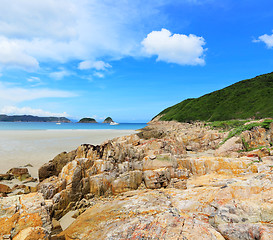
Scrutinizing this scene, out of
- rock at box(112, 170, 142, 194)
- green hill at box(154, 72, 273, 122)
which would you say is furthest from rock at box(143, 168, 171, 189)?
green hill at box(154, 72, 273, 122)

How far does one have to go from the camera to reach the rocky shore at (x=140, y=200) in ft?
19.6

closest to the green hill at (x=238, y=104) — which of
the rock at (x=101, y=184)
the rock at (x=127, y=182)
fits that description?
the rock at (x=127, y=182)

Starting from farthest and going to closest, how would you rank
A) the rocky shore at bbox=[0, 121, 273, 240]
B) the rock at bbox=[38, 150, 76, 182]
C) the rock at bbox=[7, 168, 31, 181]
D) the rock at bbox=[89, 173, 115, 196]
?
1. the rock at bbox=[7, 168, 31, 181]
2. the rock at bbox=[38, 150, 76, 182]
3. the rock at bbox=[89, 173, 115, 196]
4. the rocky shore at bbox=[0, 121, 273, 240]

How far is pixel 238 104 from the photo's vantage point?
118562mm

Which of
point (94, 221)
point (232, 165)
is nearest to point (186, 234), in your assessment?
point (94, 221)

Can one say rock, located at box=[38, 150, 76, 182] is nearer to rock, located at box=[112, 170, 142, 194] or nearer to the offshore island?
the offshore island

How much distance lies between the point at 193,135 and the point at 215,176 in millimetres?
17932

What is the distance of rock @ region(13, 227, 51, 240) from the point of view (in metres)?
5.54

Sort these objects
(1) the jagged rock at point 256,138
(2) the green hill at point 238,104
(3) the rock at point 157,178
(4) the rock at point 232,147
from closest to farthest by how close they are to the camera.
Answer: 1. (3) the rock at point 157,178
2. (4) the rock at point 232,147
3. (1) the jagged rock at point 256,138
4. (2) the green hill at point 238,104

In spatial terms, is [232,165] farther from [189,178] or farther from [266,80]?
[266,80]

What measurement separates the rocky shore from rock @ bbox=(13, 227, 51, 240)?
31 mm

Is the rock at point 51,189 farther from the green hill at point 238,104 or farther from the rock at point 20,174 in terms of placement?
the green hill at point 238,104

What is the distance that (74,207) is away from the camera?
10336 millimetres

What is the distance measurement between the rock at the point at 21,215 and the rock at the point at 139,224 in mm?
1743
